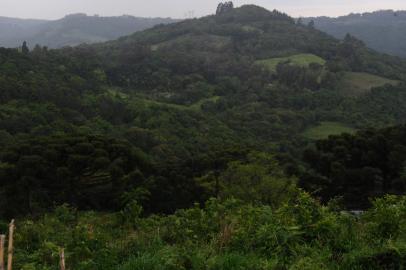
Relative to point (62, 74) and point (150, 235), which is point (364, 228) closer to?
point (150, 235)

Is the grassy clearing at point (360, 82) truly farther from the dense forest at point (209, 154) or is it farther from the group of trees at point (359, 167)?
the group of trees at point (359, 167)

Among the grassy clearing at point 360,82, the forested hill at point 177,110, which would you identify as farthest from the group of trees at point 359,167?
the grassy clearing at point 360,82

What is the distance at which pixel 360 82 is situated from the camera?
10975 centimetres

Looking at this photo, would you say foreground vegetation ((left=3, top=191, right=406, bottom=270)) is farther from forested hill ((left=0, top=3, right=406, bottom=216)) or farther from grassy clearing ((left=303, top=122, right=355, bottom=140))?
grassy clearing ((left=303, top=122, right=355, bottom=140))

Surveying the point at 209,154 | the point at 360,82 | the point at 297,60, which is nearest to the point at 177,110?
the point at 209,154

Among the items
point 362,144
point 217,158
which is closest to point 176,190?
point 217,158

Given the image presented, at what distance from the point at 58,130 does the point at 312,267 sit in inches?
2062

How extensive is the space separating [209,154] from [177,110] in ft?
129

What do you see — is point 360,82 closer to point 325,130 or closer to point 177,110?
point 325,130

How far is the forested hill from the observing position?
30312 mm

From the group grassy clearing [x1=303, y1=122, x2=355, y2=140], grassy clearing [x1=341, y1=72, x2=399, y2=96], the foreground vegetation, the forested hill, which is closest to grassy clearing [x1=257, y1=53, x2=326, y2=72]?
the forested hill

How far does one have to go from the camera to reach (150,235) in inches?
327

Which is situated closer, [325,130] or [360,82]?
[325,130]

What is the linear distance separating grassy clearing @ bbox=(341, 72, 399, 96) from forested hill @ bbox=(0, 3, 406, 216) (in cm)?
25
